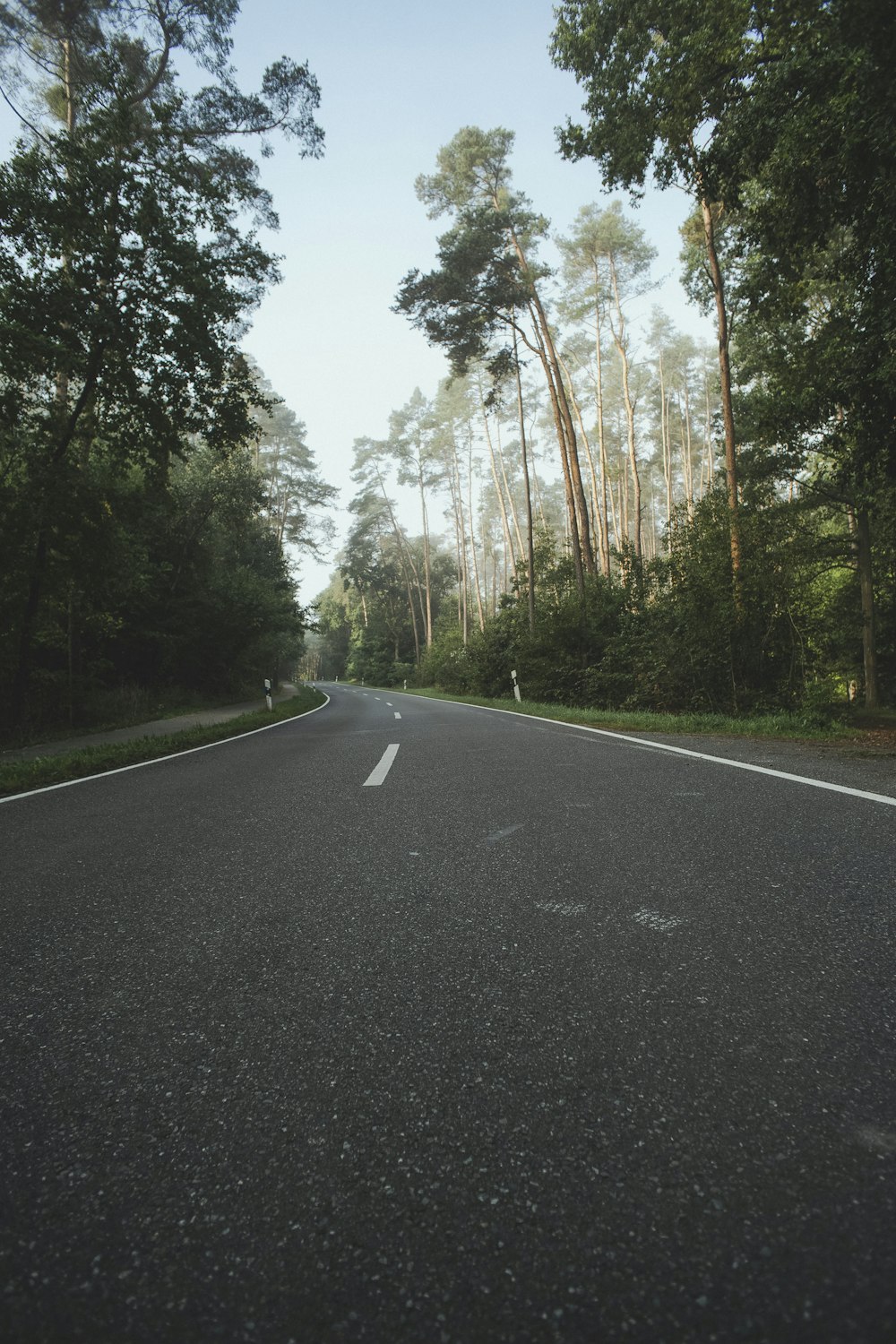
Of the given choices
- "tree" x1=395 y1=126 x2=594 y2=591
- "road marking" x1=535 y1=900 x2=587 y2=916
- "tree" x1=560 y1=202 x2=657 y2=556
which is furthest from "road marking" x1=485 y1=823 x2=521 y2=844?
"tree" x1=560 y1=202 x2=657 y2=556

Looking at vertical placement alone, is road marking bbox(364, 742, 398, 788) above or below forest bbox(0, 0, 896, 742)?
below

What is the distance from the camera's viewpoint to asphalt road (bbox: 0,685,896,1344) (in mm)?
947

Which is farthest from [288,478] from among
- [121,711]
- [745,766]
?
[745,766]

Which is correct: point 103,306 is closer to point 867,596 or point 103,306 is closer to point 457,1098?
point 457,1098

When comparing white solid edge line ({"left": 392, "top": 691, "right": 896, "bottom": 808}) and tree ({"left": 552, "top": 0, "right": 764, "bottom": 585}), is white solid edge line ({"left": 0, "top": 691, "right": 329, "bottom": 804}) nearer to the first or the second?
white solid edge line ({"left": 392, "top": 691, "right": 896, "bottom": 808})

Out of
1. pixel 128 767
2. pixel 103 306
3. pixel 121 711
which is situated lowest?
pixel 128 767

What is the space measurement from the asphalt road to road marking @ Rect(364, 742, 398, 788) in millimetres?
2391

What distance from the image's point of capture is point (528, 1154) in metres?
1.24

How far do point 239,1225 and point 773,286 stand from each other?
40.1ft

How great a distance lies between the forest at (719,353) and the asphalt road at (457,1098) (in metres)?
6.92

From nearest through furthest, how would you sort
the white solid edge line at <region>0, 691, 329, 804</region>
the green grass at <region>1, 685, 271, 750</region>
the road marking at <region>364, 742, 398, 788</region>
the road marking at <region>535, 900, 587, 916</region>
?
the road marking at <region>535, 900, 587, 916</region> → the road marking at <region>364, 742, 398, 788</region> → the white solid edge line at <region>0, 691, 329, 804</region> → the green grass at <region>1, 685, 271, 750</region>

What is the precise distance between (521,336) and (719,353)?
258 inches

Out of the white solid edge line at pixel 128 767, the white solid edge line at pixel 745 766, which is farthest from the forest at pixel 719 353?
the white solid edge line at pixel 128 767

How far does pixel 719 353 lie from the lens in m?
18.7
